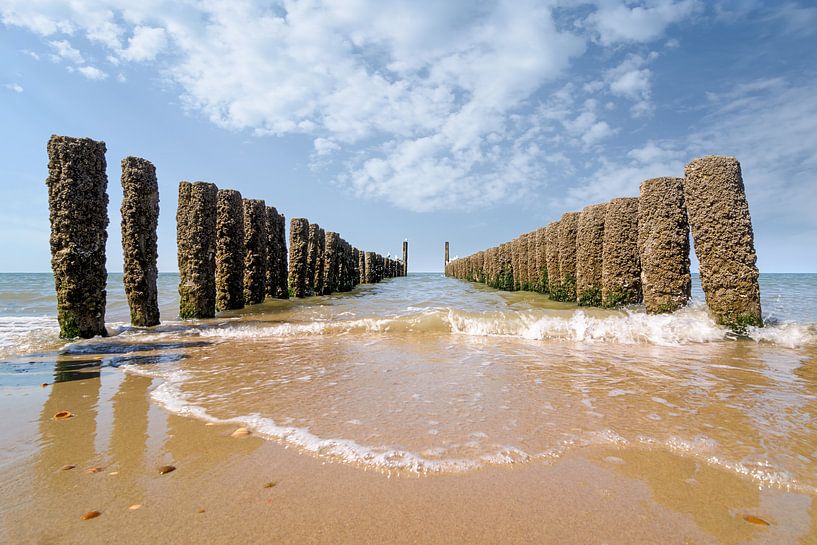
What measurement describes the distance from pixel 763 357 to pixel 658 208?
3.49m

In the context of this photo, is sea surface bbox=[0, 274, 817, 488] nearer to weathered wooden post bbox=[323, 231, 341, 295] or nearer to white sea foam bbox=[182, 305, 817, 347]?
white sea foam bbox=[182, 305, 817, 347]

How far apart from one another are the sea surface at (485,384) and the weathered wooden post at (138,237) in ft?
2.68

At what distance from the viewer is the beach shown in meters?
1.58

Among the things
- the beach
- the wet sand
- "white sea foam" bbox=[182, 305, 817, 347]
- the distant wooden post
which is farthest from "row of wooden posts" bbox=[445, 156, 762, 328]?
the wet sand

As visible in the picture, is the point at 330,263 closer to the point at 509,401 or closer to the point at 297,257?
the point at 297,257

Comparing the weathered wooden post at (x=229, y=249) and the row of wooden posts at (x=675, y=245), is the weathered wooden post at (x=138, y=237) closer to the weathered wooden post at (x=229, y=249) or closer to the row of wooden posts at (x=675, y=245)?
the weathered wooden post at (x=229, y=249)

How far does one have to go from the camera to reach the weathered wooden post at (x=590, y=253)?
388 inches

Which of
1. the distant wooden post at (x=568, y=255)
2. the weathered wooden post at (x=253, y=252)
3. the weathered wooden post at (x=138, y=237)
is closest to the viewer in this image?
the weathered wooden post at (x=138, y=237)

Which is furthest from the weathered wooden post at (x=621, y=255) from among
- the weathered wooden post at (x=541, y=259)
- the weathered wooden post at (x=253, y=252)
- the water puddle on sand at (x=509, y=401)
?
the weathered wooden post at (x=253, y=252)

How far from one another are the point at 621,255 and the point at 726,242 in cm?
244

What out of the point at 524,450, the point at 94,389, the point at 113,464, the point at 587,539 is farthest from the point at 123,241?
the point at 587,539

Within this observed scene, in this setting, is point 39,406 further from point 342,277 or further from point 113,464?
point 342,277

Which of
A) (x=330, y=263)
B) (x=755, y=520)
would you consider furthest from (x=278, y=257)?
(x=755, y=520)

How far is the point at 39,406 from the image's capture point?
320 centimetres
